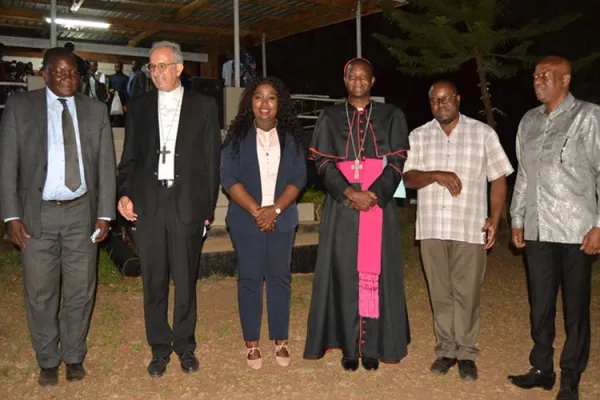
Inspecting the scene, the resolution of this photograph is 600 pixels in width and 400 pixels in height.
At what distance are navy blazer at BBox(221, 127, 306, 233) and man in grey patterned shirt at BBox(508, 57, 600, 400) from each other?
169cm

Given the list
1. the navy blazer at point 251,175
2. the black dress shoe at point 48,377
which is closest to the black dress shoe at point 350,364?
the navy blazer at point 251,175

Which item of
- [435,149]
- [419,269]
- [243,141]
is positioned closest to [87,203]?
[243,141]

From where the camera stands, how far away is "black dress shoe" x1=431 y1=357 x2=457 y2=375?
4.41m

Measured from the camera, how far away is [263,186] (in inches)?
175

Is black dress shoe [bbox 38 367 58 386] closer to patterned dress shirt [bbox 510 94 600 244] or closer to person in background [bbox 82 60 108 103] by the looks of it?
patterned dress shirt [bbox 510 94 600 244]

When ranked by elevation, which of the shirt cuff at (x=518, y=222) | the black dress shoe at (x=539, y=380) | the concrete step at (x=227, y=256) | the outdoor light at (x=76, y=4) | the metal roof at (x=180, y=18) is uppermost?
the metal roof at (x=180, y=18)

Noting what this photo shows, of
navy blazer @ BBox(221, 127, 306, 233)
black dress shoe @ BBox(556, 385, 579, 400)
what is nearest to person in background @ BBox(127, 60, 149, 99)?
navy blazer @ BBox(221, 127, 306, 233)

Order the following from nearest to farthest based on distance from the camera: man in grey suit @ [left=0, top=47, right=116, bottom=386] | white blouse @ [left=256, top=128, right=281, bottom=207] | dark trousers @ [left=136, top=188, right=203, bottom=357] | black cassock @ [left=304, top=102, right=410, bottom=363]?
man in grey suit @ [left=0, top=47, right=116, bottom=386]
dark trousers @ [left=136, top=188, right=203, bottom=357]
black cassock @ [left=304, top=102, right=410, bottom=363]
white blouse @ [left=256, top=128, right=281, bottom=207]

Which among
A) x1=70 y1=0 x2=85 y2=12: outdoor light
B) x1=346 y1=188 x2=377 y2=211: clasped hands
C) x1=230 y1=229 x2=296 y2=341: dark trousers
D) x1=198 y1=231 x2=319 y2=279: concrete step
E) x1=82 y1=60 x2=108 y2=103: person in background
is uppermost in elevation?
x1=70 y1=0 x2=85 y2=12: outdoor light

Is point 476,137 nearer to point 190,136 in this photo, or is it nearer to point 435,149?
point 435,149

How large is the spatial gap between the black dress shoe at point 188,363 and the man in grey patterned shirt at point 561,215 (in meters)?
2.42

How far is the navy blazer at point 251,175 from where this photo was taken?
442 cm

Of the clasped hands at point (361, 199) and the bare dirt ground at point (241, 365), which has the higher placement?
the clasped hands at point (361, 199)

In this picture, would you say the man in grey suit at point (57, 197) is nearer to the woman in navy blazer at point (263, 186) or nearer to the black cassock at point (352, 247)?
the woman in navy blazer at point (263, 186)
